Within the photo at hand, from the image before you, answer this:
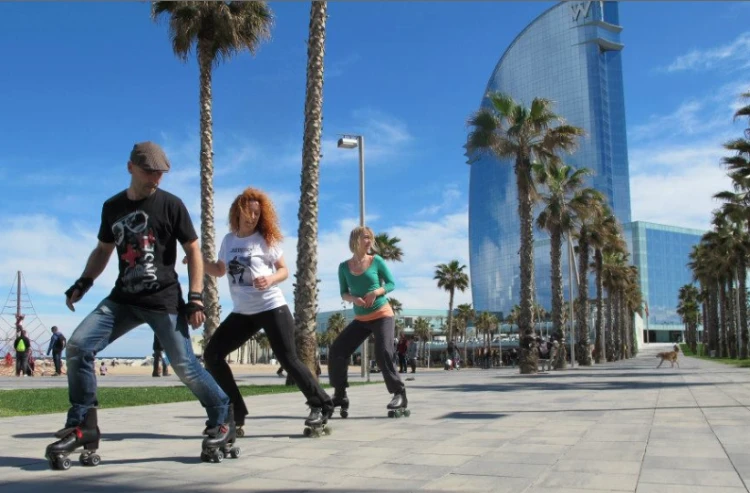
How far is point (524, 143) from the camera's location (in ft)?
85.5

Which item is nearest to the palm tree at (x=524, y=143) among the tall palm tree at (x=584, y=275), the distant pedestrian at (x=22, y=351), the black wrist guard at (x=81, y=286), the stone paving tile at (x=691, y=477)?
the tall palm tree at (x=584, y=275)

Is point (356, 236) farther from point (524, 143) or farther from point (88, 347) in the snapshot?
point (524, 143)

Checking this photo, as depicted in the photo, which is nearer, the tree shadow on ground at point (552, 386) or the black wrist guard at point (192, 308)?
the black wrist guard at point (192, 308)

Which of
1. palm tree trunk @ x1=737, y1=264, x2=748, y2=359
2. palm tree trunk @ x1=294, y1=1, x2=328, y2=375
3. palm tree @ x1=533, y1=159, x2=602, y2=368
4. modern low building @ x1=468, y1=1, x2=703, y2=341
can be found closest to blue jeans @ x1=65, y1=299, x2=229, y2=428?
palm tree trunk @ x1=294, y1=1, x2=328, y2=375

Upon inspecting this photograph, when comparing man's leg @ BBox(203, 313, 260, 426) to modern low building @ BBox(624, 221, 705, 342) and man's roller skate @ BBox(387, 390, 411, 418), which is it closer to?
man's roller skate @ BBox(387, 390, 411, 418)

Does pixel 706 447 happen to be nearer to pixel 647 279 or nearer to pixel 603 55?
pixel 647 279

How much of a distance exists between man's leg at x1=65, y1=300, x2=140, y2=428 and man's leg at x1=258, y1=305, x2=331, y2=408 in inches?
44.3

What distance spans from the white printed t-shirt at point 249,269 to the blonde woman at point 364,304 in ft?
5.28

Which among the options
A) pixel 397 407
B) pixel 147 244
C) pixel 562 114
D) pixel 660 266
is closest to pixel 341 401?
pixel 397 407

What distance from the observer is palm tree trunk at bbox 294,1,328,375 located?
14.6 metres

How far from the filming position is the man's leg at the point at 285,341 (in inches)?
212

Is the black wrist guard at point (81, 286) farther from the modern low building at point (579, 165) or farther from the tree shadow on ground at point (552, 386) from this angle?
the modern low building at point (579, 165)

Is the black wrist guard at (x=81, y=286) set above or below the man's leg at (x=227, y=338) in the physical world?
above

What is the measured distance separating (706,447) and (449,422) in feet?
8.34
